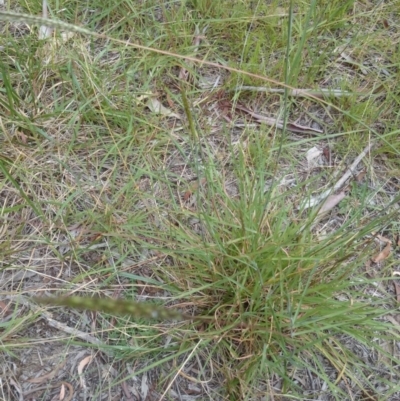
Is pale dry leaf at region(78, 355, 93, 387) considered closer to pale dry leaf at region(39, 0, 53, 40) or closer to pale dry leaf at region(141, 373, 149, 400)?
pale dry leaf at region(141, 373, 149, 400)

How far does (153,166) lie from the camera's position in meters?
1.73

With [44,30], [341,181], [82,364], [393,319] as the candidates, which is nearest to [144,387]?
[82,364]

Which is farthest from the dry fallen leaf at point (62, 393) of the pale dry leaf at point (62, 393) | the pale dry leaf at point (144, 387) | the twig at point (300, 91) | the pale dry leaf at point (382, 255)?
the twig at point (300, 91)

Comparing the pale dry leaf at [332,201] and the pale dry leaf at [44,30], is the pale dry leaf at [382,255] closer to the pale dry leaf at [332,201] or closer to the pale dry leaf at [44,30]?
the pale dry leaf at [332,201]

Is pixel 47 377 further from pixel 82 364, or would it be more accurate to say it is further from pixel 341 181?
pixel 341 181

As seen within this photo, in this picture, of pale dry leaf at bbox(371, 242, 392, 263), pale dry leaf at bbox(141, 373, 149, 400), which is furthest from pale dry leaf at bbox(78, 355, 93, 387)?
pale dry leaf at bbox(371, 242, 392, 263)

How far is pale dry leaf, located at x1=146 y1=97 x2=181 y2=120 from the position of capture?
1.82m

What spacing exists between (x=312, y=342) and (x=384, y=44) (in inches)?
51.1

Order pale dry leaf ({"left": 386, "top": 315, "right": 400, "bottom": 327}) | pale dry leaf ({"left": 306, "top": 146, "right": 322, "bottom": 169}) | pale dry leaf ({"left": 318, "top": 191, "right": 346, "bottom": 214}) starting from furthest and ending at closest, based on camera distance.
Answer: pale dry leaf ({"left": 306, "top": 146, "right": 322, "bottom": 169})
pale dry leaf ({"left": 318, "top": 191, "right": 346, "bottom": 214})
pale dry leaf ({"left": 386, "top": 315, "right": 400, "bottom": 327})

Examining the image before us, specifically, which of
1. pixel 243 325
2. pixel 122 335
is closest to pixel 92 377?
pixel 122 335

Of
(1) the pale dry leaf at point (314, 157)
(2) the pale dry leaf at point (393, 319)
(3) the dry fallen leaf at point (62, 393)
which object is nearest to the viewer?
(3) the dry fallen leaf at point (62, 393)

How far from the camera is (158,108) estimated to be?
183 cm

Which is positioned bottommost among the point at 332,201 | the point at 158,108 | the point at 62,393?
the point at 62,393

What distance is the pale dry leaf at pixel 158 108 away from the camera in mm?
1823
